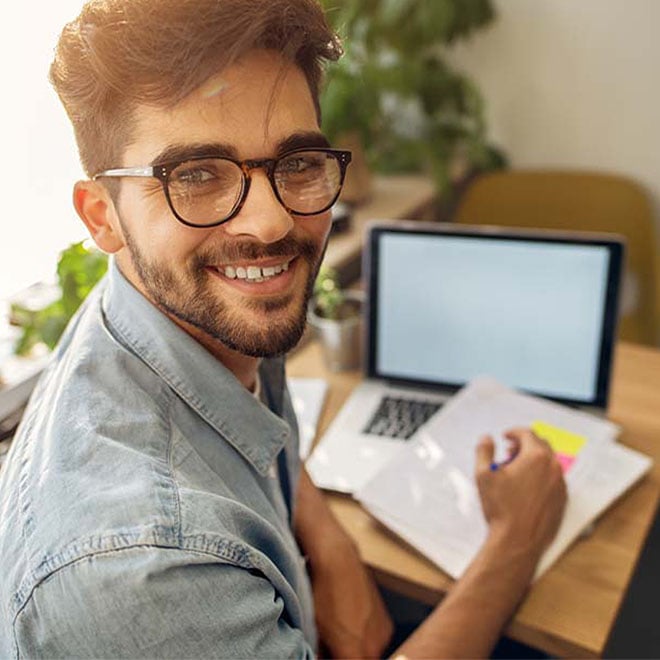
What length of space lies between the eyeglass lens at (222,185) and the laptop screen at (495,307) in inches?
19.4

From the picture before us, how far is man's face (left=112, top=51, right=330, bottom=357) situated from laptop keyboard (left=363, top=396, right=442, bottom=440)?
478 mm

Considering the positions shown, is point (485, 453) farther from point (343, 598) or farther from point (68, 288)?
point (68, 288)

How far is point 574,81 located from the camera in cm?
230

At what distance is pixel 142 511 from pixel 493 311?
0.82 meters

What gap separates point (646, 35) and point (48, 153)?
1.75m

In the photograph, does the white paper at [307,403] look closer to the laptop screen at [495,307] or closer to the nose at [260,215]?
the laptop screen at [495,307]

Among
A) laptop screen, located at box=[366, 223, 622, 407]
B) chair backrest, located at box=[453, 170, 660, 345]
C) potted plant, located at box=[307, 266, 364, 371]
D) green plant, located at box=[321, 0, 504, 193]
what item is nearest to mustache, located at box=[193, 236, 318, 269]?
laptop screen, located at box=[366, 223, 622, 407]

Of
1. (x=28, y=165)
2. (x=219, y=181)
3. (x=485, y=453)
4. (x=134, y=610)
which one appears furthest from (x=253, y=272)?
(x=28, y=165)

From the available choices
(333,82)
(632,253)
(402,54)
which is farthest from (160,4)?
(632,253)

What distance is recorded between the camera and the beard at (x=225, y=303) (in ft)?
2.50

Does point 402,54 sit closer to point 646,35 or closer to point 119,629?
point 646,35

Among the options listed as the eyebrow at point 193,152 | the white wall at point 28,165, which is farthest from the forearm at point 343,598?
the white wall at point 28,165

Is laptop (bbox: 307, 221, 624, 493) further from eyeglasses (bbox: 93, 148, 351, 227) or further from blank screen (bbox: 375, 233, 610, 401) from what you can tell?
eyeglasses (bbox: 93, 148, 351, 227)

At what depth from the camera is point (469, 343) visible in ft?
4.23
